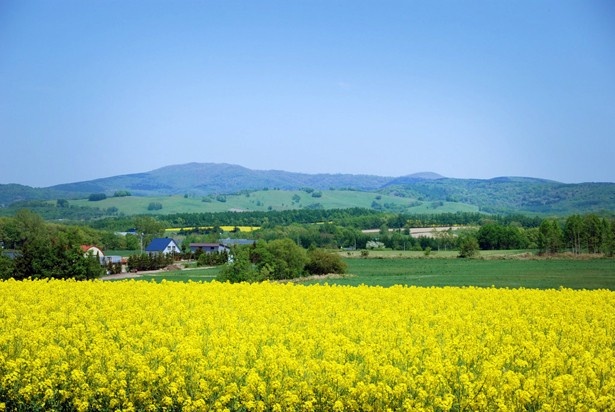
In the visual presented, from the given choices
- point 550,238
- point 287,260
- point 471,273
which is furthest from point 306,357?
point 550,238

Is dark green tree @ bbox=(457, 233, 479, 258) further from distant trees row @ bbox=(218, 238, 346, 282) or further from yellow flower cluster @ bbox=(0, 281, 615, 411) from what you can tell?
yellow flower cluster @ bbox=(0, 281, 615, 411)

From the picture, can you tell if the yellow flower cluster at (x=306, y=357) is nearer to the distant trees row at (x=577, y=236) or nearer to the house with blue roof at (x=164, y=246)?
the distant trees row at (x=577, y=236)

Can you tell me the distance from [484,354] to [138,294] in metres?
12.9

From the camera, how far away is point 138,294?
22.7 meters

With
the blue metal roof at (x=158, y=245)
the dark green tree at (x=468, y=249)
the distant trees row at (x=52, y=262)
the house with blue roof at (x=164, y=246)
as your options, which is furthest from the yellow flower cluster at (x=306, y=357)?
the house with blue roof at (x=164, y=246)

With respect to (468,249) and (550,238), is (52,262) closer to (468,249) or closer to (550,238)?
(468,249)

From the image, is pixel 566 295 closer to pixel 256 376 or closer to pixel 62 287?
pixel 256 376

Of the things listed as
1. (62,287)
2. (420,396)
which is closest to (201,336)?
(420,396)

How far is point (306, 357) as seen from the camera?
13.4 m

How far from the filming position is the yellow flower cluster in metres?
11.9

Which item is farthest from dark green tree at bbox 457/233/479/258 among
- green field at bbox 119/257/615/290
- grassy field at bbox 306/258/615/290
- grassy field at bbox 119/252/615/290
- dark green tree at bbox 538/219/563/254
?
dark green tree at bbox 538/219/563/254

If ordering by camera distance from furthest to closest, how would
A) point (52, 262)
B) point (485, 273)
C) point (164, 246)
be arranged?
point (164, 246) → point (485, 273) → point (52, 262)

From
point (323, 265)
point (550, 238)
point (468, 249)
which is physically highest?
point (550, 238)

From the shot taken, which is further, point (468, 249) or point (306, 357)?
point (468, 249)
